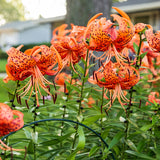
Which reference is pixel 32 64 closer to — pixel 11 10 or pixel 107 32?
pixel 107 32

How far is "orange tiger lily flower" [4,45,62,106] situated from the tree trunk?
60.5 inches

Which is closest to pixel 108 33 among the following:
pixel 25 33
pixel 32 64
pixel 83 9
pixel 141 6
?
pixel 32 64

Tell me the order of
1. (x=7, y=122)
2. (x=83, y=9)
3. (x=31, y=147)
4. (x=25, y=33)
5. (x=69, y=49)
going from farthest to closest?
1. (x=25, y=33)
2. (x=83, y=9)
3. (x=69, y=49)
4. (x=31, y=147)
5. (x=7, y=122)

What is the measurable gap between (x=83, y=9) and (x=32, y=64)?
198cm

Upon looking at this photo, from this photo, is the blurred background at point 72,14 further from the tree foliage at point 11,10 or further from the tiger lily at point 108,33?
the tree foliage at point 11,10

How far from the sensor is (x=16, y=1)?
111 feet

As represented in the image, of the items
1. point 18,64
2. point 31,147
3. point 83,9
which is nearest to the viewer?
point 18,64

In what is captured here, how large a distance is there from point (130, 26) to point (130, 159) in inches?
28.6

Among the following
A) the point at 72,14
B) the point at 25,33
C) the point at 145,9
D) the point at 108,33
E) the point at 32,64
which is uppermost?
the point at 145,9

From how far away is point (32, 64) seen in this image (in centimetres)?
106

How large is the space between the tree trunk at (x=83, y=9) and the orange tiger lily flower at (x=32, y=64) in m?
1.54

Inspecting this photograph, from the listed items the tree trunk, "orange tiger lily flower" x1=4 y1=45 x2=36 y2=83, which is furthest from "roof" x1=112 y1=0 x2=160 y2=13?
"orange tiger lily flower" x1=4 y1=45 x2=36 y2=83

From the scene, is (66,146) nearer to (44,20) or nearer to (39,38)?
(44,20)

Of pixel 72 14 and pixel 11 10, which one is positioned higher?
pixel 11 10
